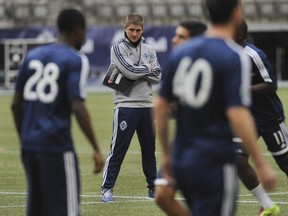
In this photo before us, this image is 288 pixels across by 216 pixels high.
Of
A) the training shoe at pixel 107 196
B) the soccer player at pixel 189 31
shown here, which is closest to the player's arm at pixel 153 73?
the training shoe at pixel 107 196

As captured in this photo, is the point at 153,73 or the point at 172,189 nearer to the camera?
the point at 172,189

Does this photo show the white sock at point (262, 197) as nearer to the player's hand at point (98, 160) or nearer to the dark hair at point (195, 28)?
the dark hair at point (195, 28)

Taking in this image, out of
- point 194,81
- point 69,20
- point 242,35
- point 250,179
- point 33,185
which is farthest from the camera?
point 250,179

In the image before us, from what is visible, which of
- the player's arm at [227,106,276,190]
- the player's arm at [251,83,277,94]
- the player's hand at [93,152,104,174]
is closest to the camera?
the player's arm at [227,106,276,190]

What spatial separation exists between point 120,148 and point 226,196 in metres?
6.12

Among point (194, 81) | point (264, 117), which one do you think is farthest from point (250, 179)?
point (194, 81)

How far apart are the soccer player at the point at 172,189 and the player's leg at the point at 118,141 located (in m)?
4.53

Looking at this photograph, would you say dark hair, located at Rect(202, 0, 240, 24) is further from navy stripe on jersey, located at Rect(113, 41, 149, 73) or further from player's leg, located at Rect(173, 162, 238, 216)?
navy stripe on jersey, located at Rect(113, 41, 149, 73)

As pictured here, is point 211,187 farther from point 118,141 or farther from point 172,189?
point 118,141

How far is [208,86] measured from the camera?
6336 mm

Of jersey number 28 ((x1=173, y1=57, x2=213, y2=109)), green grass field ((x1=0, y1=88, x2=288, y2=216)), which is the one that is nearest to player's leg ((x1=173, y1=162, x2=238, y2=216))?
jersey number 28 ((x1=173, y1=57, x2=213, y2=109))

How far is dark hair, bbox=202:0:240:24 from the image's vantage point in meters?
6.38

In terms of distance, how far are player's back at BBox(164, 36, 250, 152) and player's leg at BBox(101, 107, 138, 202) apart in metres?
5.91

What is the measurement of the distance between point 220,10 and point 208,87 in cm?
50
